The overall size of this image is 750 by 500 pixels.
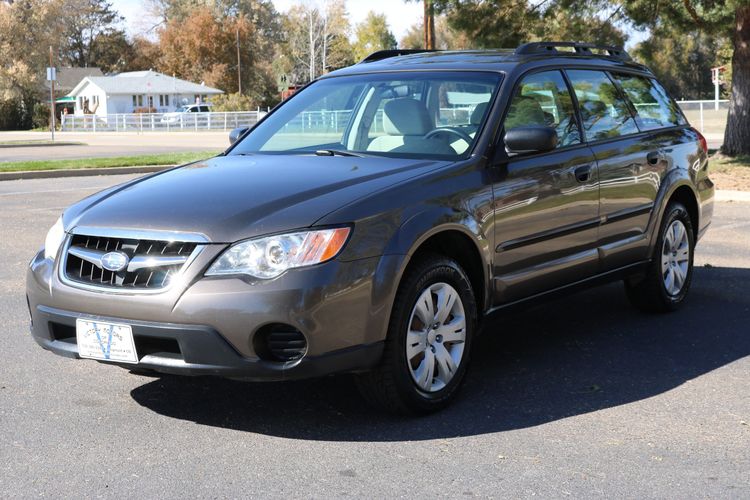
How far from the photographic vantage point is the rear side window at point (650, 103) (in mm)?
6797

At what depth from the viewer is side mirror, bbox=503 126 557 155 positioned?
5.20m

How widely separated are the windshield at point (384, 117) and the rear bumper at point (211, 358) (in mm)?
1362

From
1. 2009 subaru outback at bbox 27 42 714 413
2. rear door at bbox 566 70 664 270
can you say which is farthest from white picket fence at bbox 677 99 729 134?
2009 subaru outback at bbox 27 42 714 413

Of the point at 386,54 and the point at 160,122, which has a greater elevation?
the point at 160,122

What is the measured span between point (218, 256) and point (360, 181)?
0.83m

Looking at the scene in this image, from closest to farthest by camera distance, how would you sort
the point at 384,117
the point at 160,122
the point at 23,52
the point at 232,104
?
the point at 384,117 → the point at 160,122 → the point at 232,104 → the point at 23,52

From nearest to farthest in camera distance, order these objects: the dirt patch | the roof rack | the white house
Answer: the roof rack
the dirt patch
the white house

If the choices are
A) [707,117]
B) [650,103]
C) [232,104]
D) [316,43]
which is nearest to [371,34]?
[316,43]

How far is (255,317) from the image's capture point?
418 cm

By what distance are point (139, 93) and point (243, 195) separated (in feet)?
267

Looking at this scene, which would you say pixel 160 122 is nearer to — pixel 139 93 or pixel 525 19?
pixel 139 93

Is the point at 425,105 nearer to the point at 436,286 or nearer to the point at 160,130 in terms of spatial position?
the point at 436,286

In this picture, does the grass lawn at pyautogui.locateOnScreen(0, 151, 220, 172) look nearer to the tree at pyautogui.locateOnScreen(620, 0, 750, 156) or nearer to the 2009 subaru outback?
the tree at pyautogui.locateOnScreen(620, 0, 750, 156)

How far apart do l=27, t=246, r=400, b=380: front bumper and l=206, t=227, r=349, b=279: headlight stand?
43mm
